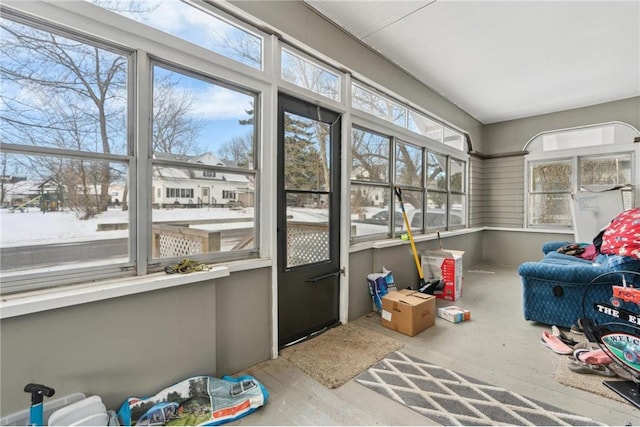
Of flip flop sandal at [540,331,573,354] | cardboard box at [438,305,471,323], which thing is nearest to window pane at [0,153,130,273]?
cardboard box at [438,305,471,323]

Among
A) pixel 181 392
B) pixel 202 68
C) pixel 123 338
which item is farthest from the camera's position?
pixel 202 68

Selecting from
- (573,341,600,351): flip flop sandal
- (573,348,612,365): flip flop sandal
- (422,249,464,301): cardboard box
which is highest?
(422,249,464,301): cardboard box

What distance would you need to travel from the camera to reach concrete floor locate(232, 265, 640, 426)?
1765 millimetres

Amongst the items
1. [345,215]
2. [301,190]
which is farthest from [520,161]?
[301,190]

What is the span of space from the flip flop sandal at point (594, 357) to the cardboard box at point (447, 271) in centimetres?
163

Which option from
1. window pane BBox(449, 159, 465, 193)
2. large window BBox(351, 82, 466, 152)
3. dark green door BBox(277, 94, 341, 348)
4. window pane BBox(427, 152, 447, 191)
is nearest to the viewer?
dark green door BBox(277, 94, 341, 348)

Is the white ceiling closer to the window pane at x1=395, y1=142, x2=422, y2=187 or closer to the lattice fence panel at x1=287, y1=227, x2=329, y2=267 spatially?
the window pane at x1=395, y1=142, x2=422, y2=187

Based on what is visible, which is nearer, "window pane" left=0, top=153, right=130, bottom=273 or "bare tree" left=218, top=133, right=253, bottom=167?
"window pane" left=0, top=153, right=130, bottom=273

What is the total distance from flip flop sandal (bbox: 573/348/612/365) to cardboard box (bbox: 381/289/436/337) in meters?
1.19

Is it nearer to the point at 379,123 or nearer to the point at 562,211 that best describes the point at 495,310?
the point at 379,123

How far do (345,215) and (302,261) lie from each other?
72cm

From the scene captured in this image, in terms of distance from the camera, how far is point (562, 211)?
19.2ft

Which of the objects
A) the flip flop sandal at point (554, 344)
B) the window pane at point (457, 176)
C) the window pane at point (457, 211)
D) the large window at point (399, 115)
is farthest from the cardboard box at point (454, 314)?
the window pane at point (457, 176)

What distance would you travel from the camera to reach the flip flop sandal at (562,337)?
2649 millimetres
